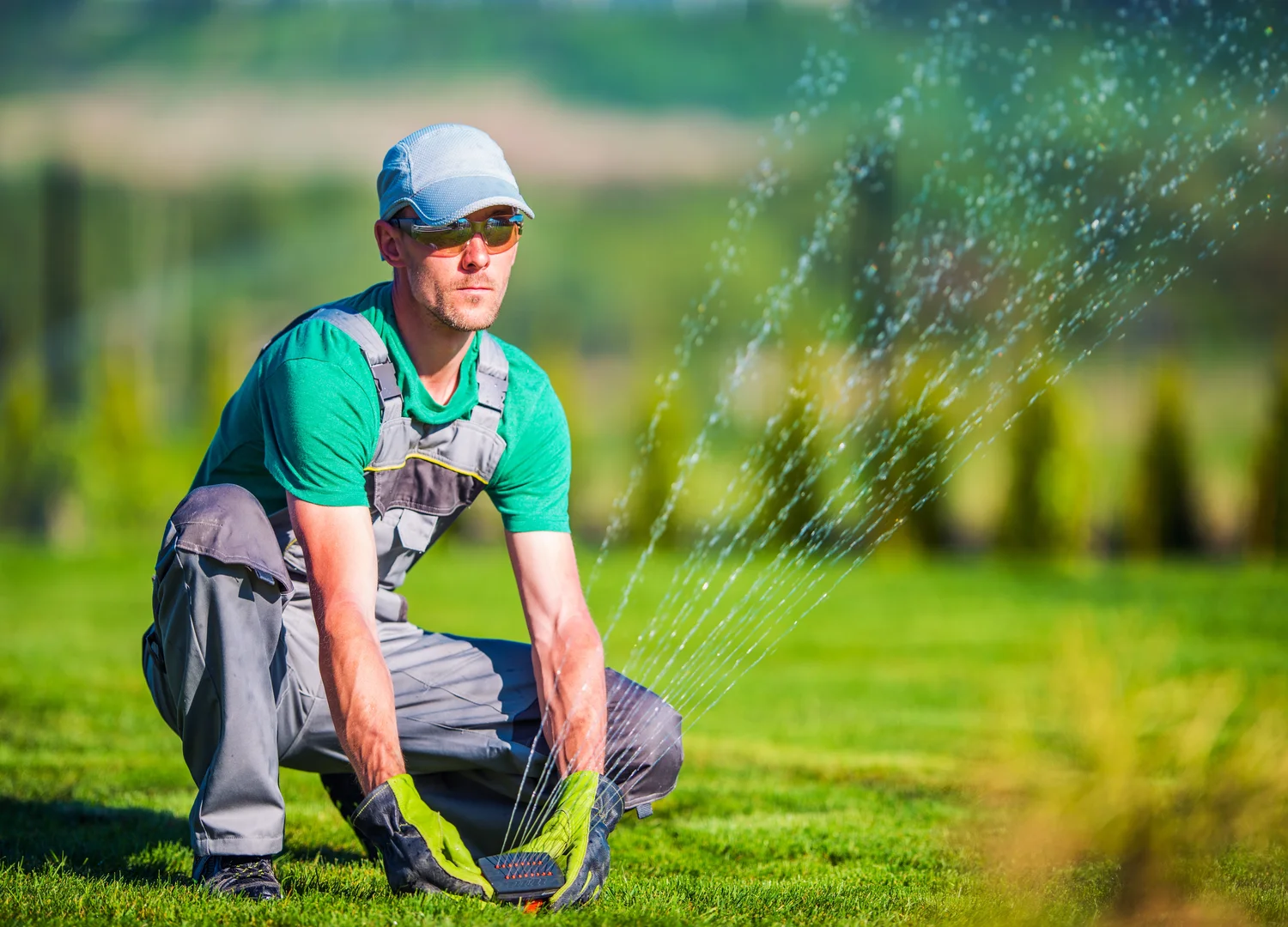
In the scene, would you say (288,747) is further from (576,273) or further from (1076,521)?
(576,273)

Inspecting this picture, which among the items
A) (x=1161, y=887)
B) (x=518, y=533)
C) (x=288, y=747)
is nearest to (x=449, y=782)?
(x=288, y=747)

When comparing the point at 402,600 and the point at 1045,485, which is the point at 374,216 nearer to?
the point at 1045,485

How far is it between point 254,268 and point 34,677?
75273 millimetres

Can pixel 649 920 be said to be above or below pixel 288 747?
below

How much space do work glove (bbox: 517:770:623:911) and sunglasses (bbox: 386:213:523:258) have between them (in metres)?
1.36

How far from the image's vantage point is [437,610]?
41.7ft

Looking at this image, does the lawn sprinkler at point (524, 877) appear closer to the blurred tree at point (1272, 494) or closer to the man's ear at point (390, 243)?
the man's ear at point (390, 243)

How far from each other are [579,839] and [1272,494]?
51.2 ft

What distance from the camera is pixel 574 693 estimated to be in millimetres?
3648

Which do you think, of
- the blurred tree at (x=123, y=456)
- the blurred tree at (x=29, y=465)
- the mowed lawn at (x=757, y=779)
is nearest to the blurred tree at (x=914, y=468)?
the mowed lawn at (x=757, y=779)

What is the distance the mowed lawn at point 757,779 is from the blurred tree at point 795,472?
366cm

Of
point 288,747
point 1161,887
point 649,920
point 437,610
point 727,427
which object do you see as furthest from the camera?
point 727,427

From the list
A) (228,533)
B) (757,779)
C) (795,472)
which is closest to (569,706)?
(228,533)

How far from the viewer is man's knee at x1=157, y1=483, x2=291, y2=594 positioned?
11.2 ft
